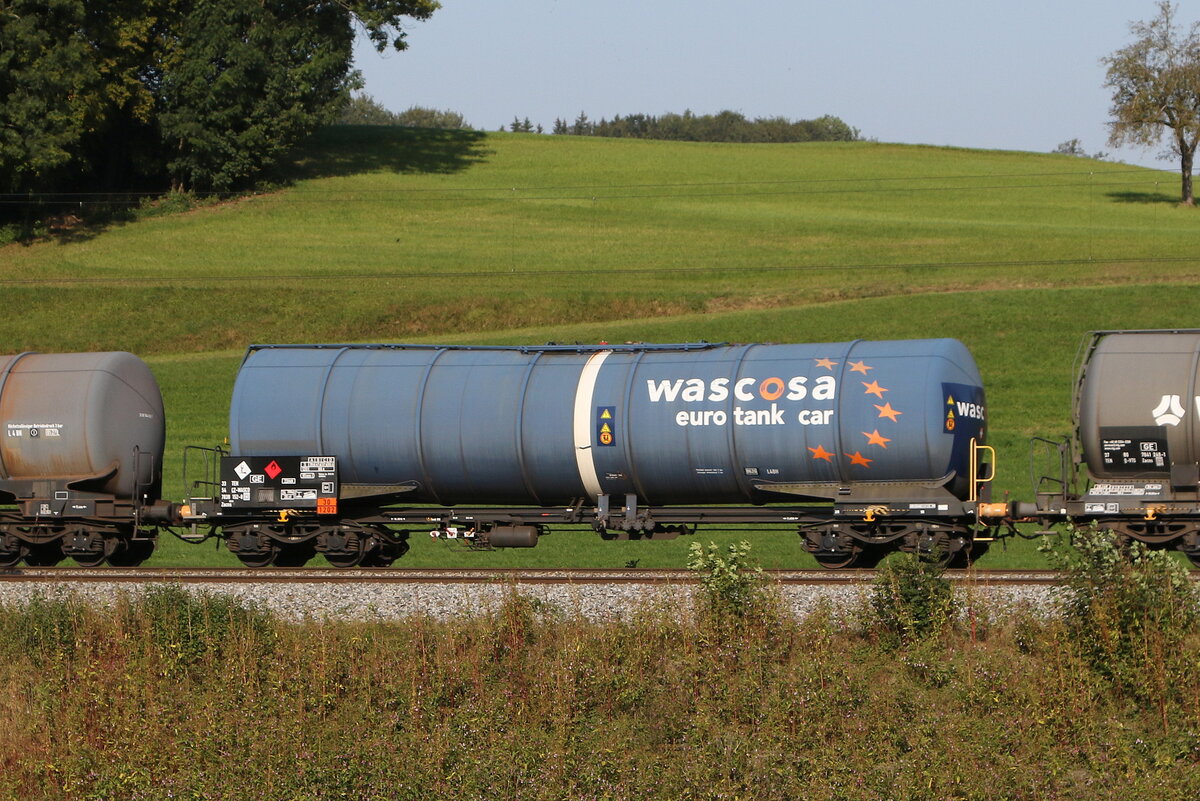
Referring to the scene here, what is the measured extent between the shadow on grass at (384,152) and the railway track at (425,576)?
57.1 meters

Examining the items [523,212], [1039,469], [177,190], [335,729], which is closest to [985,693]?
[335,729]

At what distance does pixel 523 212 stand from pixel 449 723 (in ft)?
180

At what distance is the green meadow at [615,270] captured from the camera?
39.7m

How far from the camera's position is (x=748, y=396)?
18500 millimetres

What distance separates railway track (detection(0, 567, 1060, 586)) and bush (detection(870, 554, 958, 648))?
2245 millimetres

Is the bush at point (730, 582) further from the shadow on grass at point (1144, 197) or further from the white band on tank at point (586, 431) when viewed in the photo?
the shadow on grass at point (1144, 197)

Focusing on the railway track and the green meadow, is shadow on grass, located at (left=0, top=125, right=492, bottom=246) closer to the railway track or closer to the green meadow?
the green meadow

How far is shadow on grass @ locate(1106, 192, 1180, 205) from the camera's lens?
→ 70125 millimetres

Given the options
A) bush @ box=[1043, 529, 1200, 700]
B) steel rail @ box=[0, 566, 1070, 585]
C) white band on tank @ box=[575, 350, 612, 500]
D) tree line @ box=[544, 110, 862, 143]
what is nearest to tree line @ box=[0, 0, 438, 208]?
steel rail @ box=[0, 566, 1070, 585]

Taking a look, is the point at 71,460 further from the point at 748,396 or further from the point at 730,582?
the point at 730,582

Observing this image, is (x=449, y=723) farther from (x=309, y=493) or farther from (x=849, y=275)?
(x=849, y=275)

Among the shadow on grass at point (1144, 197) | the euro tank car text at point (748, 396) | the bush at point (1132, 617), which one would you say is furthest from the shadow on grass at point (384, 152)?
the bush at point (1132, 617)

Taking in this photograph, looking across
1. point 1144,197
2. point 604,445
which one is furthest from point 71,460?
point 1144,197

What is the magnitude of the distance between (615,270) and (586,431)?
35440mm
